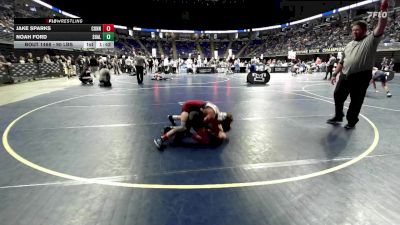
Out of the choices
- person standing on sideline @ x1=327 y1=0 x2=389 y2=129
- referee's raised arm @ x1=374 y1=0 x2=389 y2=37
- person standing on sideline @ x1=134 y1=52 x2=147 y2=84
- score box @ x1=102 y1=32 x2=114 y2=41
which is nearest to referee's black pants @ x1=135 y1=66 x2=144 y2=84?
person standing on sideline @ x1=134 y1=52 x2=147 y2=84

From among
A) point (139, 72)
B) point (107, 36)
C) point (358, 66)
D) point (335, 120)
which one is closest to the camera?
point (358, 66)

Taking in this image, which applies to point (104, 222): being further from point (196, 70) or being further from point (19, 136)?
point (196, 70)

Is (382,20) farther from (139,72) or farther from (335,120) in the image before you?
(139,72)

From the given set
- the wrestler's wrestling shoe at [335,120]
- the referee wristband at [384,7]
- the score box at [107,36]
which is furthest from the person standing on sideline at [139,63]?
the referee wristband at [384,7]

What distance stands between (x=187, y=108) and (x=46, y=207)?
8.22ft

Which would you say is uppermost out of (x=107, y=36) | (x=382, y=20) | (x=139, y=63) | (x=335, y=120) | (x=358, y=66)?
(x=107, y=36)
